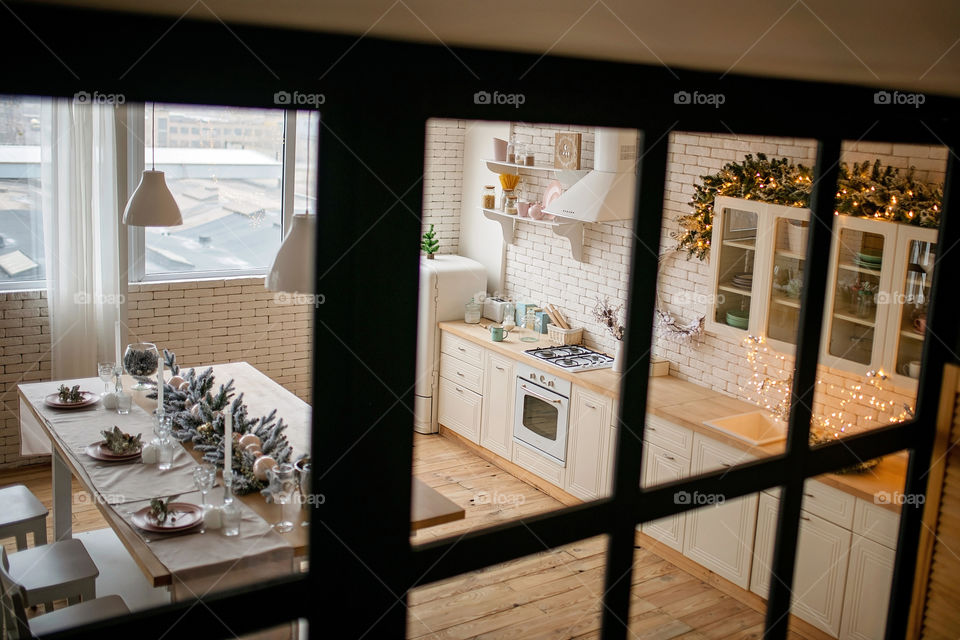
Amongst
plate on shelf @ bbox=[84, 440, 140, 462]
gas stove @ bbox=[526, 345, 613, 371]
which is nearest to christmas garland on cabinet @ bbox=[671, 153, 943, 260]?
gas stove @ bbox=[526, 345, 613, 371]

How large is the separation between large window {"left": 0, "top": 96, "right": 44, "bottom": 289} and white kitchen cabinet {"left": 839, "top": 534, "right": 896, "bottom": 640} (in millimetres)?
5254

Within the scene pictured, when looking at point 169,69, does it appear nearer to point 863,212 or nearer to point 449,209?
point 863,212

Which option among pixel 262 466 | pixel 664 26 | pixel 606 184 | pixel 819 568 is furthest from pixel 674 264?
pixel 664 26

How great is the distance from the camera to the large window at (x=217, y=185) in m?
6.44

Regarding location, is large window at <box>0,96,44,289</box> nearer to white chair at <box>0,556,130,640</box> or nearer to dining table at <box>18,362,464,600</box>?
dining table at <box>18,362,464,600</box>

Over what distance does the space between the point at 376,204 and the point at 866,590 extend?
4.08 metres

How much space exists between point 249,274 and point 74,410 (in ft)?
8.31

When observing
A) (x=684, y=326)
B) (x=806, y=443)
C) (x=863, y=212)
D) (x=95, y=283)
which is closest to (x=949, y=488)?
(x=806, y=443)

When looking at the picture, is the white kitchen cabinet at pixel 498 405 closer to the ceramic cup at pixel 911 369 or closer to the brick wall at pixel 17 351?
the ceramic cup at pixel 911 369

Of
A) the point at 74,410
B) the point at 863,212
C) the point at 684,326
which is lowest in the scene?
the point at 74,410

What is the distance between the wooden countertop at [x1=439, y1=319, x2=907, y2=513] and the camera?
4.31 m

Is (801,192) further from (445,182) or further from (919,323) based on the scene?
(445,182)

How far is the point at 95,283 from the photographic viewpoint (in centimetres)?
610

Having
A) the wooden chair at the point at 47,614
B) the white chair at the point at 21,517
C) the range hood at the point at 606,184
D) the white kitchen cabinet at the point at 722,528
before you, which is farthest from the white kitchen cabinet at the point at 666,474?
the white chair at the point at 21,517
